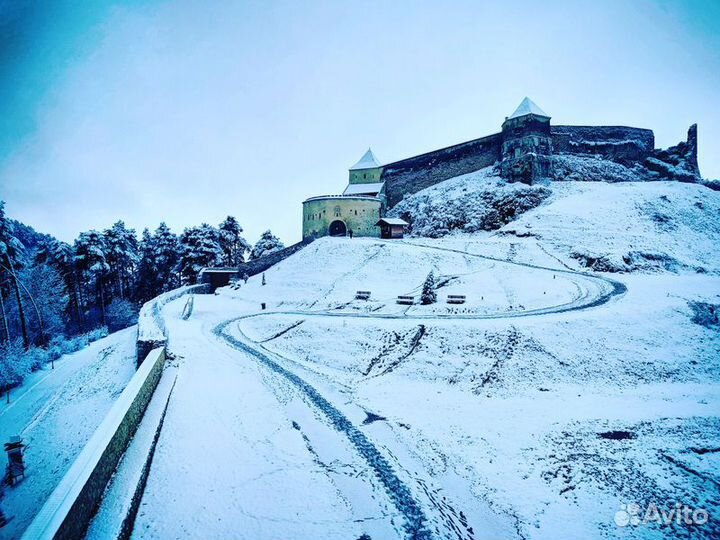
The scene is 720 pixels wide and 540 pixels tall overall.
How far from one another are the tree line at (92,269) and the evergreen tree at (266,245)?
171 millimetres

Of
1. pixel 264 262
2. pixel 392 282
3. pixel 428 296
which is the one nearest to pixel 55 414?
pixel 428 296

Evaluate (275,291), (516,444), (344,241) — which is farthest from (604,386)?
(344,241)

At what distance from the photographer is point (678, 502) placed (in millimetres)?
7188

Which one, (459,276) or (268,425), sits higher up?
(459,276)

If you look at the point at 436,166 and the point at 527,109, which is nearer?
the point at 527,109

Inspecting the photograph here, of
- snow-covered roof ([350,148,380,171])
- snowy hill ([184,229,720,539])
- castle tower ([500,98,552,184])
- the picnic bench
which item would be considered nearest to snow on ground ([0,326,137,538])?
the picnic bench

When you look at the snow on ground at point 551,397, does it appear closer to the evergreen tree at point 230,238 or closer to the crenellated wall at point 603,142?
the evergreen tree at point 230,238

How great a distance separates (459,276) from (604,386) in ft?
50.5

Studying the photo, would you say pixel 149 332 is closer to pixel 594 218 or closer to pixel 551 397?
pixel 551 397

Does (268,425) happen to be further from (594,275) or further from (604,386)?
(594,275)

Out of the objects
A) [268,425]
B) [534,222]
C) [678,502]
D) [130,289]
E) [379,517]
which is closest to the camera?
[379,517]

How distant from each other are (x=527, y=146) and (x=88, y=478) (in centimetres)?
5205

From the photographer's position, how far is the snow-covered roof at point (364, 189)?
186ft

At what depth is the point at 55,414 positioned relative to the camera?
12438 mm
